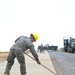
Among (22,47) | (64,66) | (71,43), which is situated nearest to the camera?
(22,47)

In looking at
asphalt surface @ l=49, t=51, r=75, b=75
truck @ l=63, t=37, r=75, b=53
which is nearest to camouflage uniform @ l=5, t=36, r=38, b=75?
asphalt surface @ l=49, t=51, r=75, b=75

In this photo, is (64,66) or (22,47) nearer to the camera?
(22,47)

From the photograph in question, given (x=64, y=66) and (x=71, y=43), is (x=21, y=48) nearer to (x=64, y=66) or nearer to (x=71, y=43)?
(x=64, y=66)

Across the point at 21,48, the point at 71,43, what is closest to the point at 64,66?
the point at 21,48

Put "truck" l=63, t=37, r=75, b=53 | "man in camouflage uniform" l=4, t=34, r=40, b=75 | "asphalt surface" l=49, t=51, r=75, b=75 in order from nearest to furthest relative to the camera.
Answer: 1. "man in camouflage uniform" l=4, t=34, r=40, b=75
2. "asphalt surface" l=49, t=51, r=75, b=75
3. "truck" l=63, t=37, r=75, b=53

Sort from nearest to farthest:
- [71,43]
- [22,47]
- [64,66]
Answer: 1. [22,47]
2. [64,66]
3. [71,43]

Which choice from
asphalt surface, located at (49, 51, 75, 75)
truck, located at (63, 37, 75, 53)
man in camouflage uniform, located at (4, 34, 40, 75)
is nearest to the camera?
man in camouflage uniform, located at (4, 34, 40, 75)

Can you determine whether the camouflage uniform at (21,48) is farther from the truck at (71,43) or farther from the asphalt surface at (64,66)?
the truck at (71,43)

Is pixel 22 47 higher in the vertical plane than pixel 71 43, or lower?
higher

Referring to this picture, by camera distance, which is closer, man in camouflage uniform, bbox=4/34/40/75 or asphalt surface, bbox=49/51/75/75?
man in camouflage uniform, bbox=4/34/40/75

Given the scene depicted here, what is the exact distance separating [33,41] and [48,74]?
485 cm

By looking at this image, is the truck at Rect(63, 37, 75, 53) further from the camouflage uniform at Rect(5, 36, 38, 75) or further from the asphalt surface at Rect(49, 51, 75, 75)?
the camouflage uniform at Rect(5, 36, 38, 75)

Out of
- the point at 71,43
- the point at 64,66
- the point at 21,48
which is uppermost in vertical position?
the point at 21,48

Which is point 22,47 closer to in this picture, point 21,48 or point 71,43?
point 21,48
